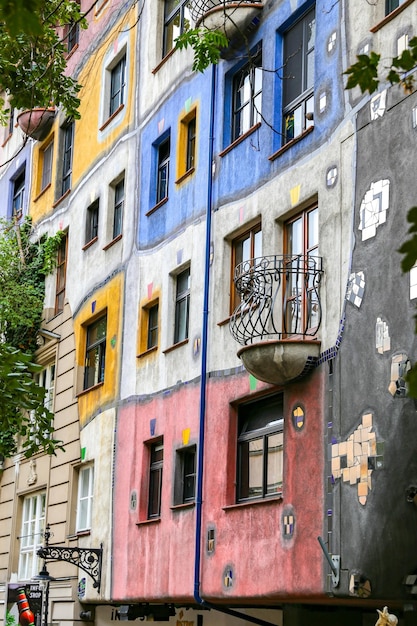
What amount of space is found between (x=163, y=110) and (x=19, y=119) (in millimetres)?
8335

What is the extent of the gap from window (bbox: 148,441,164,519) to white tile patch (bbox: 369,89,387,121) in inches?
282

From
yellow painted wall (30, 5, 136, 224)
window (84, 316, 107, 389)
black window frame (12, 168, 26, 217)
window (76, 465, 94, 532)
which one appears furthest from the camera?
black window frame (12, 168, 26, 217)

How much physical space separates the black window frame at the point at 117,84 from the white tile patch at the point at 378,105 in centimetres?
987

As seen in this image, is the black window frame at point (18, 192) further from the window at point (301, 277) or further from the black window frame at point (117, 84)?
the window at point (301, 277)

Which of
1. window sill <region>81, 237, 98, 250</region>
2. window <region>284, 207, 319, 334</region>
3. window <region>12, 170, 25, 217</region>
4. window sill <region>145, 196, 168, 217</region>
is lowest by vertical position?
window <region>284, 207, 319, 334</region>

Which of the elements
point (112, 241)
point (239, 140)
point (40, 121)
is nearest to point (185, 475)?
point (239, 140)

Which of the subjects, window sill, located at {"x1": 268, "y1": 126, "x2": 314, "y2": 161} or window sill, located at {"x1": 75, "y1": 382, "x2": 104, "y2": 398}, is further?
window sill, located at {"x1": 75, "y1": 382, "x2": 104, "y2": 398}

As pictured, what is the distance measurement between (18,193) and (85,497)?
10.9 m

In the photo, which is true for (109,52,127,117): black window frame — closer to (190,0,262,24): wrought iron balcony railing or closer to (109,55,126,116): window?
(109,55,126,116): window

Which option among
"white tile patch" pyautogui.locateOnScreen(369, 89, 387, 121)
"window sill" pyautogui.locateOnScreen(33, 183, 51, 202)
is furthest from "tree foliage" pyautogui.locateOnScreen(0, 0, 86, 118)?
"window sill" pyautogui.locateOnScreen(33, 183, 51, 202)

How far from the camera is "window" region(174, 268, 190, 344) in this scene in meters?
17.6

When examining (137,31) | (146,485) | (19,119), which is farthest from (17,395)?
(19,119)

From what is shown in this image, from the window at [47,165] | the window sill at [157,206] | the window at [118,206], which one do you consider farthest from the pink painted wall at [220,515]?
the window at [47,165]

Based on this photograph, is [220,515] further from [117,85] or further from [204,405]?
[117,85]
